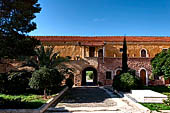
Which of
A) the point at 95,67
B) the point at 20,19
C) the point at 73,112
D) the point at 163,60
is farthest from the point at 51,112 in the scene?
the point at 95,67

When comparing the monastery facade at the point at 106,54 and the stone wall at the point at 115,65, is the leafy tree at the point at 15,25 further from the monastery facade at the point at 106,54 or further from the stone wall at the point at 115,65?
the stone wall at the point at 115,65

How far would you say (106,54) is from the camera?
23.3m

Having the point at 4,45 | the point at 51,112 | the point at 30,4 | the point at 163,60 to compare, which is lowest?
the point at 51,112

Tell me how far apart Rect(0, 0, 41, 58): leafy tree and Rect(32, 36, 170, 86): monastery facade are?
31.4 ft

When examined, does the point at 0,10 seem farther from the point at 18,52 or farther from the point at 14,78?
the point at 14,78

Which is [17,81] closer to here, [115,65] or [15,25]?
[15,25]

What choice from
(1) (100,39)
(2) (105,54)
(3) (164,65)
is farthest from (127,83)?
(1) (100,39)

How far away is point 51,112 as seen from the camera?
24.5 ft

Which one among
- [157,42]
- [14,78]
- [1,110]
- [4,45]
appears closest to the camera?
[1,110]

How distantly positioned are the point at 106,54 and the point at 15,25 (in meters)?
15.5

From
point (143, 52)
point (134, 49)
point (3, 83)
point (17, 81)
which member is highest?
point (134, 49)

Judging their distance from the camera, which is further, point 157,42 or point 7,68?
point 157,42

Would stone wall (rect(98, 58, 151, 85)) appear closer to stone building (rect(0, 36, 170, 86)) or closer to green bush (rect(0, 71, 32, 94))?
stone building (rect(0, 36, 170, 86))

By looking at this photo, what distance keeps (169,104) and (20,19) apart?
12.9 m
